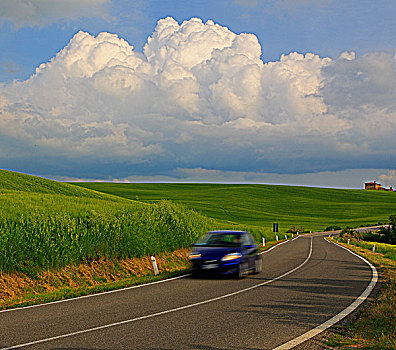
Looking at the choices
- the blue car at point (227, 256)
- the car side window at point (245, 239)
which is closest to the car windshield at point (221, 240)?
the blue car at point (227, 256)

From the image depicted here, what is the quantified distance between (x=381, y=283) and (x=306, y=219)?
88577 millimetres

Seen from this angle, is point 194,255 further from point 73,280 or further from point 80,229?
point 80,229

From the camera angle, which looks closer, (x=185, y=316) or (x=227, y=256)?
(x=185, y=316)

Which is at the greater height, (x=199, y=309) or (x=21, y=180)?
(x=21, y=180)

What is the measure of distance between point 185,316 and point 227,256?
585 cm

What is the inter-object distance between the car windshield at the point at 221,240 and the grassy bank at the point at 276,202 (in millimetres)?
64676

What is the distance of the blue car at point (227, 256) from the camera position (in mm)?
14547

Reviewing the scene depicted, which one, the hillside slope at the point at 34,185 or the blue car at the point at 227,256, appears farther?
the hillside slope at the point at 34,185

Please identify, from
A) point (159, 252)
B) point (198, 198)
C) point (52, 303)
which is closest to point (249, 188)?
point (198, 198)

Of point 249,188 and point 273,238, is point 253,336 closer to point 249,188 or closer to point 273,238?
point 273,238

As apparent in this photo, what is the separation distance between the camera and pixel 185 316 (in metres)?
8.95

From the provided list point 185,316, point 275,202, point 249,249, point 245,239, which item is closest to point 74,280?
point 249,249

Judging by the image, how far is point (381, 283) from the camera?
46.5ft

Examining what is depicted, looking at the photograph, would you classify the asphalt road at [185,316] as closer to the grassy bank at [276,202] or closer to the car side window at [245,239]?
the car side window at [245,239]
